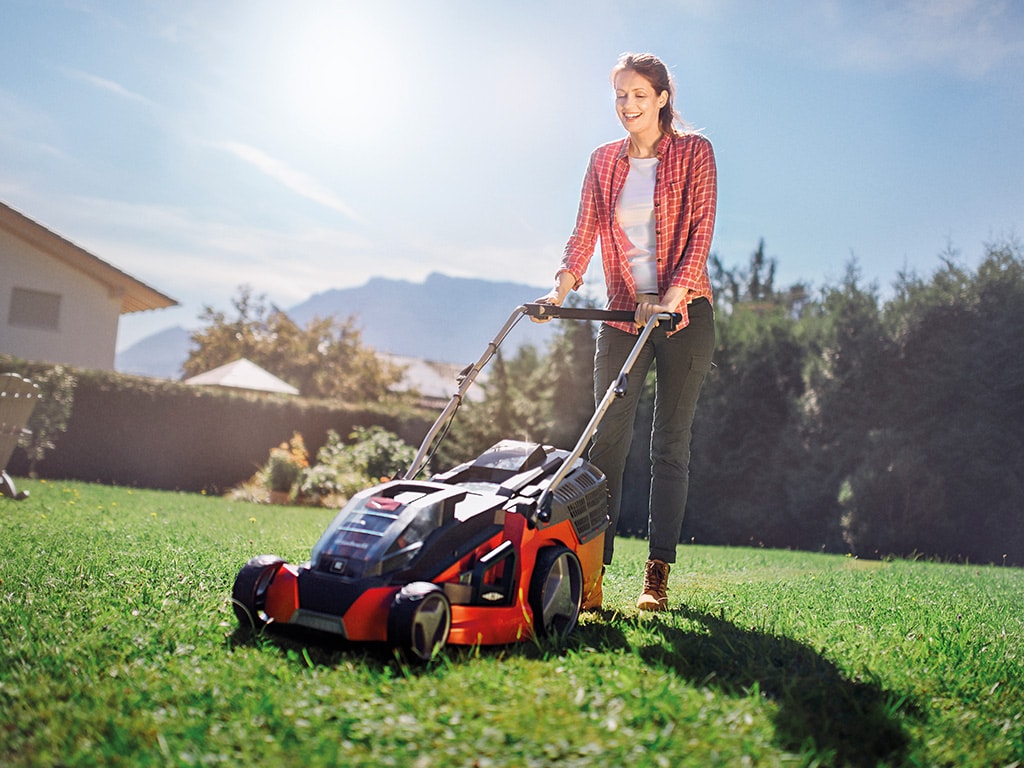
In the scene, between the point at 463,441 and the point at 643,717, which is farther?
the point at 463,441

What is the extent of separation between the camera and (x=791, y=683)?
8.80 feet

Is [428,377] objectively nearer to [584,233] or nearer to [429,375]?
[429,375]

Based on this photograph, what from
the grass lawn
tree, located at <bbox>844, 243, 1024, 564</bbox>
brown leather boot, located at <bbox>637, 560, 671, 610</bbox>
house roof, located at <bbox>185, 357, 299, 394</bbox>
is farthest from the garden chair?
house roof, located at <bbox>185, 357, 299, 394</bbox>

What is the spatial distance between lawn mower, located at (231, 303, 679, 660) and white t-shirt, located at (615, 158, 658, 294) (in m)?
0.53

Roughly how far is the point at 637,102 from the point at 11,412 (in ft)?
23.5

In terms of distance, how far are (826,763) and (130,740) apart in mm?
1636

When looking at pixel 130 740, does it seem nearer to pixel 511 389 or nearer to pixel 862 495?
pixel 862 495

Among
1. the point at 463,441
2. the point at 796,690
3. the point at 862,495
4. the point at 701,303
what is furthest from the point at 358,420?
the point at 796,690

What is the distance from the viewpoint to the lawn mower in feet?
8.96

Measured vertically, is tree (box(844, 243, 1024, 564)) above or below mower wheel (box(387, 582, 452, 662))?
above

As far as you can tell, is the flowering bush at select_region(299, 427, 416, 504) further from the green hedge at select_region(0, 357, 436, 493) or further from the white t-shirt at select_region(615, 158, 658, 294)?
the white t-shirt at select_region(615, 158, 658, 294)

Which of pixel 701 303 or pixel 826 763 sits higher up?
pixel 701 303

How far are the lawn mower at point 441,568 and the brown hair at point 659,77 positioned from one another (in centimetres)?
101

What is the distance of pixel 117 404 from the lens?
16.4 metres
